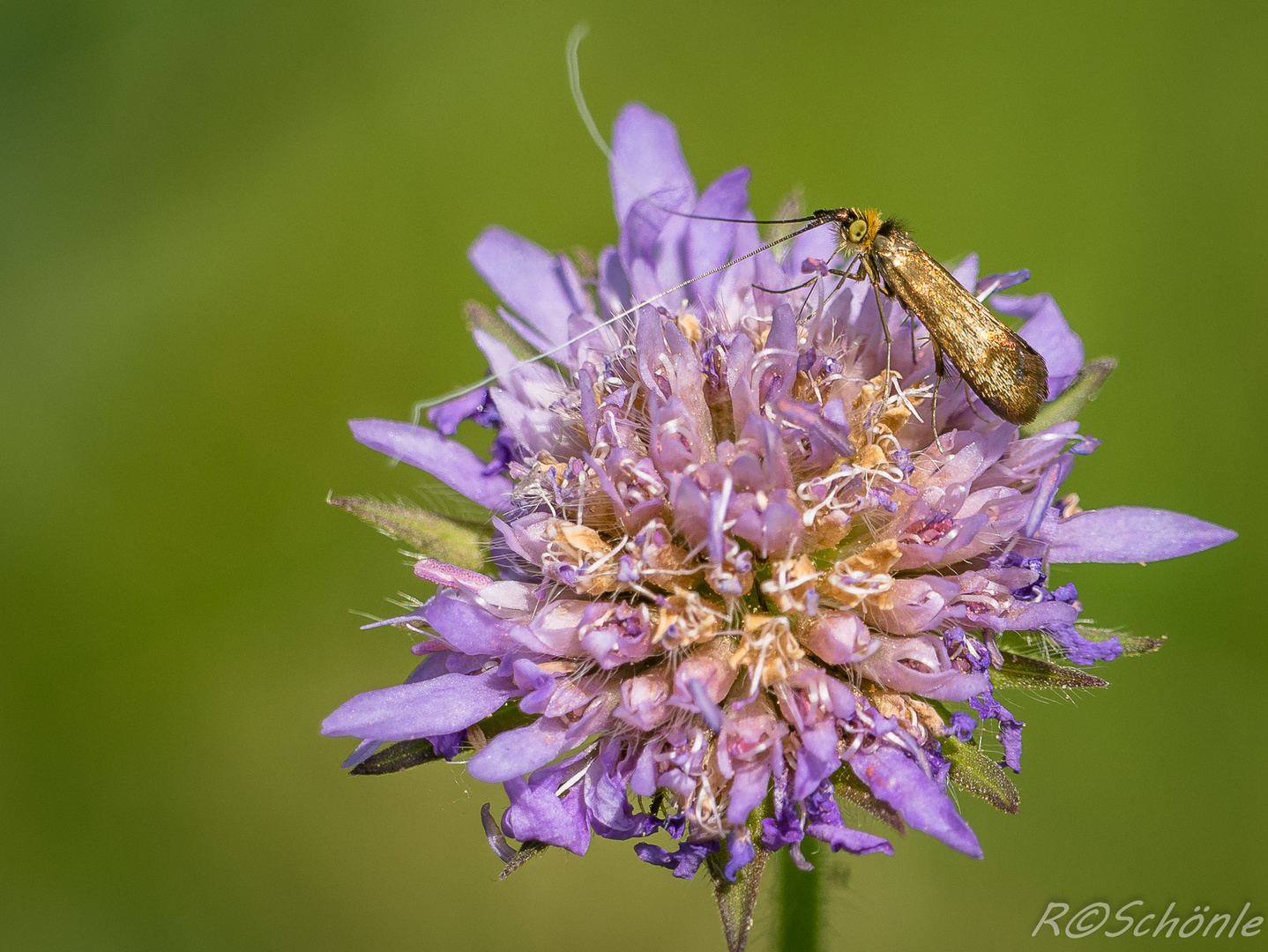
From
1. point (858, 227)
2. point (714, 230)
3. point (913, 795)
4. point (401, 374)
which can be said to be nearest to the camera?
point (913, 795)

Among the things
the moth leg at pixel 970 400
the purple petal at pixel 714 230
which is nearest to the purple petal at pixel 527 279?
the purple petal at pixel 714 230

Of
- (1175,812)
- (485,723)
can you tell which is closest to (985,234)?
(1175,812)

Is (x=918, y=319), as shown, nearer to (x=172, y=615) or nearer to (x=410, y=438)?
(x=410, y=438)

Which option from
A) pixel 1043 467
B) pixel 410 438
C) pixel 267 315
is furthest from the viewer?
pixel 267 315

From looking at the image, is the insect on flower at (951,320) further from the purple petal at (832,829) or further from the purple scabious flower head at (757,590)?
the purple petal at (832,829)

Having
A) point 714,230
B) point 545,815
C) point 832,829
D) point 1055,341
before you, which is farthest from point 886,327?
point 545,815

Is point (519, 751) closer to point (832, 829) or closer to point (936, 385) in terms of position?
point (832, 829)
